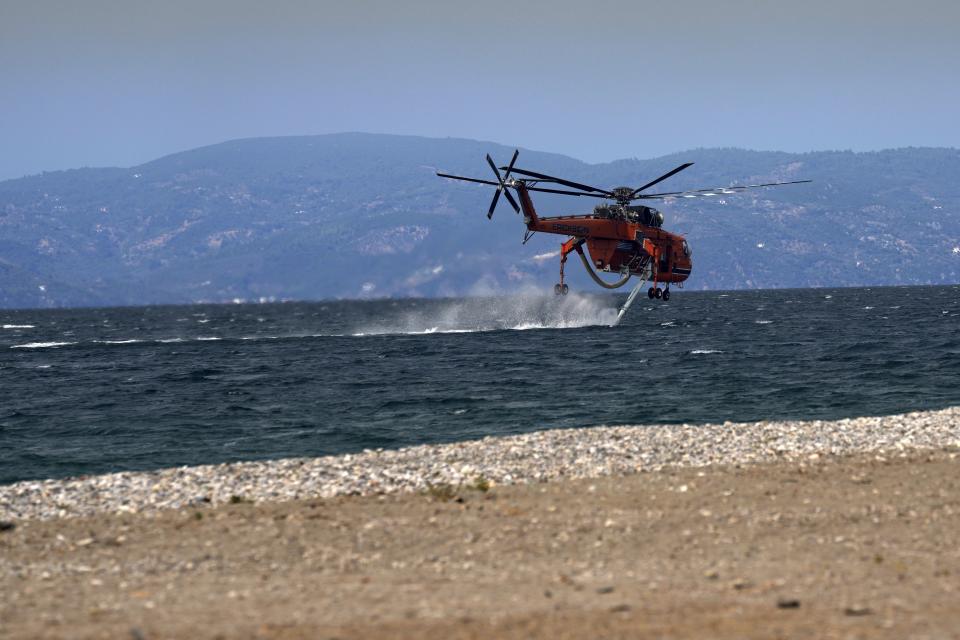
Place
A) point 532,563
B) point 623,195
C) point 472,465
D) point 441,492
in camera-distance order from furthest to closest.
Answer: point 623,195
point 472,465
point 441,492
point 532,563

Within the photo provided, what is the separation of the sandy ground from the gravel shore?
1.20 meters

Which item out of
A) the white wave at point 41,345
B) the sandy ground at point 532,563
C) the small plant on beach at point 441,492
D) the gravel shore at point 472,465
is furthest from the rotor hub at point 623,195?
the white wave at point 41,345

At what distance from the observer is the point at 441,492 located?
975 inches

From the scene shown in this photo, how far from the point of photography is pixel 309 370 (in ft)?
275

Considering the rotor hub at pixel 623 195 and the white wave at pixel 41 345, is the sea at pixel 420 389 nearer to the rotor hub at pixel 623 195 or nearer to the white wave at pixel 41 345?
the rotor hub at pixel 623 195

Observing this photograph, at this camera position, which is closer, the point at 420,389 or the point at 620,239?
the point at 420,389

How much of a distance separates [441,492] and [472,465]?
349 cm

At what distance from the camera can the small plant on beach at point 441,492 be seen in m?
24.3

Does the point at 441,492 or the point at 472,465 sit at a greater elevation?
the point at 441,492

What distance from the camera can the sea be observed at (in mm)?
47125

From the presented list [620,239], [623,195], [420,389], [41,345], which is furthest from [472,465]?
[41,345]

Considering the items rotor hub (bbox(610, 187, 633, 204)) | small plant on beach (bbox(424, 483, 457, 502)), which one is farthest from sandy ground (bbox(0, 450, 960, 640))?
rotor hub (bbox(610, 187, 633, 204))

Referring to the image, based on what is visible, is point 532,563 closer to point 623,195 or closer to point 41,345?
point 623,195

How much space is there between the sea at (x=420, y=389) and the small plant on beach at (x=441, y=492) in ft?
55.2
